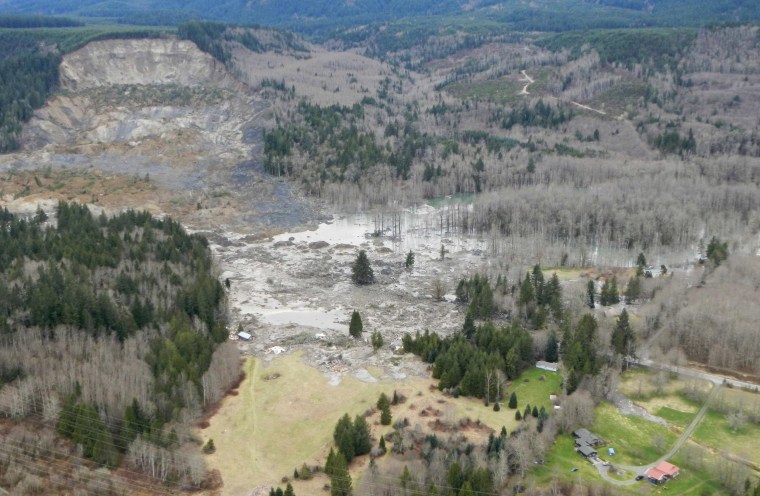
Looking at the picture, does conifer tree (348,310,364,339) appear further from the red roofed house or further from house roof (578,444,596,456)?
the red roofed house


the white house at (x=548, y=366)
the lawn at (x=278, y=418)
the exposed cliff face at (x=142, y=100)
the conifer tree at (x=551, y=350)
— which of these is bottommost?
the lawn at (x=278, y=418)

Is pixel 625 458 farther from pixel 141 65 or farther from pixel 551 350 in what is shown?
pixel 141 65

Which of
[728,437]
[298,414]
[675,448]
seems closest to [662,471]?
[675,448]

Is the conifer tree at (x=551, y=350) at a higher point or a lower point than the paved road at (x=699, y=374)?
higher

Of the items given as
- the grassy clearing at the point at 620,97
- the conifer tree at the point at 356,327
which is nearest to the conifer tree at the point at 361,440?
the conifer tree at the point at 356,327

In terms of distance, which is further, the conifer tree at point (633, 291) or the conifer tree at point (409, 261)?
the conifer tree at point (409, 261)

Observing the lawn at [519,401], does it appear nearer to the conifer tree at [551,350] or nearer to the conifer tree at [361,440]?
the conifer tree at [551,350]

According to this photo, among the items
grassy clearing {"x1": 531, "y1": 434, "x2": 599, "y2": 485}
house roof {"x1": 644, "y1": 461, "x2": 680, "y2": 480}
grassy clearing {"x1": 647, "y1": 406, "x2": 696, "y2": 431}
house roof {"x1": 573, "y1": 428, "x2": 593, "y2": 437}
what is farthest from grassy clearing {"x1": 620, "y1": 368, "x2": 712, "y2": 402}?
grassy clearing {"x1": 531, "y1": 434, "x2": 599, "y2": 485}

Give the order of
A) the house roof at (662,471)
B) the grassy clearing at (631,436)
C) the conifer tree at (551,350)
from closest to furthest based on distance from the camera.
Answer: the house roof at (662,471), the grassy clearing at (631,436), the conifer tree at (551,350)
